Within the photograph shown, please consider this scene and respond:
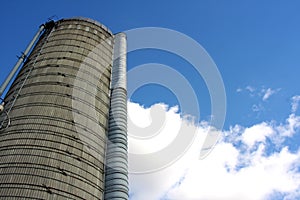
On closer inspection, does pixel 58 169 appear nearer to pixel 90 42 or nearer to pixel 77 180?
pixel 77 180

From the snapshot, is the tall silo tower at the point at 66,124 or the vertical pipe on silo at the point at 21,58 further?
the vertical pipe on silo at the point at 21,58

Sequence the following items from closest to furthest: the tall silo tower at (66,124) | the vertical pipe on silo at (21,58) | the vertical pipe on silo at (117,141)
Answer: the tall silo tower at (66,124), the vertical pipe on silo at (117,141), the vertical pipe on silo at (21,58)

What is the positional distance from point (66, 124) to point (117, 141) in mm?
3868

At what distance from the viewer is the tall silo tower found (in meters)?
20.1

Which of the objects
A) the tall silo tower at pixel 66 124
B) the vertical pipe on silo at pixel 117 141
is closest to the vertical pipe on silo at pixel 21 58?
the tall silo tower at pixel 66 124

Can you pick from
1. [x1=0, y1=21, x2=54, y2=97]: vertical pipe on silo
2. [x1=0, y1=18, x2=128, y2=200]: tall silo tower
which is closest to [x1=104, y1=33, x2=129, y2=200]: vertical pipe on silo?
[x1=0, y1=18, x2=128, y2=200]: tall silo tower

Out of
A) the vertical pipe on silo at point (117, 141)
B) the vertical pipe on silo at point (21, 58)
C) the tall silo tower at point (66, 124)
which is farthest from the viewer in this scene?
the vertical pipe on silo at point (21, 58)

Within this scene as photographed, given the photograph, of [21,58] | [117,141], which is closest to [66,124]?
[117,141]

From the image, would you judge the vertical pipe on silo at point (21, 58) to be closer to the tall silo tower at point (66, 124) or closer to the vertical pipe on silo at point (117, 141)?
the tall silo tower at point (66, 124)

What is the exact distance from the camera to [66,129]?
23062 millimetres

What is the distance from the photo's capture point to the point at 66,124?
2336 cm

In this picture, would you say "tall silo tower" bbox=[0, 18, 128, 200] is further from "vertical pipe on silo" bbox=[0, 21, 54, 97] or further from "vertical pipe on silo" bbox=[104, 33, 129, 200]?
"vertical pipe on silo" bbox=[0, 21, 54, 97]

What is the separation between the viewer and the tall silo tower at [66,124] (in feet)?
66.0

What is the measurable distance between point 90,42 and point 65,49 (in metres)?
3.00
